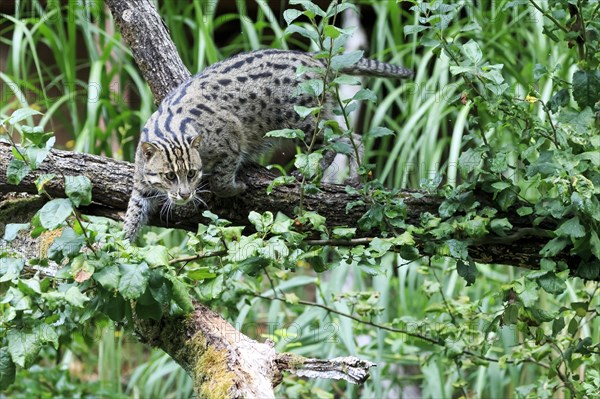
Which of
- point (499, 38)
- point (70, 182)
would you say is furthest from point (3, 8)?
point (70, 182)

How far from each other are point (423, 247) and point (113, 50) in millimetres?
3187

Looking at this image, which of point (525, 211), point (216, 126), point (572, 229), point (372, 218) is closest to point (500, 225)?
point (525, 211)

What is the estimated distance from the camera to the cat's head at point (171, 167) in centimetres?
318

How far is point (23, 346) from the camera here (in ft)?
7.07

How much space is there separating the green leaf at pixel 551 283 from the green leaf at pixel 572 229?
133 millimetres

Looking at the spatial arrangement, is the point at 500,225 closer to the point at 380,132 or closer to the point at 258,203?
the point at 380,132

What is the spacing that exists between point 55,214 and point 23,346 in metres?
0.38

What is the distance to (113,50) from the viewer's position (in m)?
5.25

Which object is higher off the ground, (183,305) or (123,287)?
(123,287)

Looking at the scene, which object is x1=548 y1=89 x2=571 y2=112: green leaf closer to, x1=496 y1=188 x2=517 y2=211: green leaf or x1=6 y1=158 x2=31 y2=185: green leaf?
x1=496 y1=188 x2=517 y2=211: green leaf

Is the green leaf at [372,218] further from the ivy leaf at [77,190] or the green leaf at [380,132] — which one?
the ivy leaf at [77,190]

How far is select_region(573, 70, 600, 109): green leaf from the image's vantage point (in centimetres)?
265

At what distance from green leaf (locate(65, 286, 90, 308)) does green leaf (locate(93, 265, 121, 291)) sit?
2.2 inches

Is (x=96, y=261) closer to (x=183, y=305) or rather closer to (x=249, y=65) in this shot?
(x=183, y=305)
